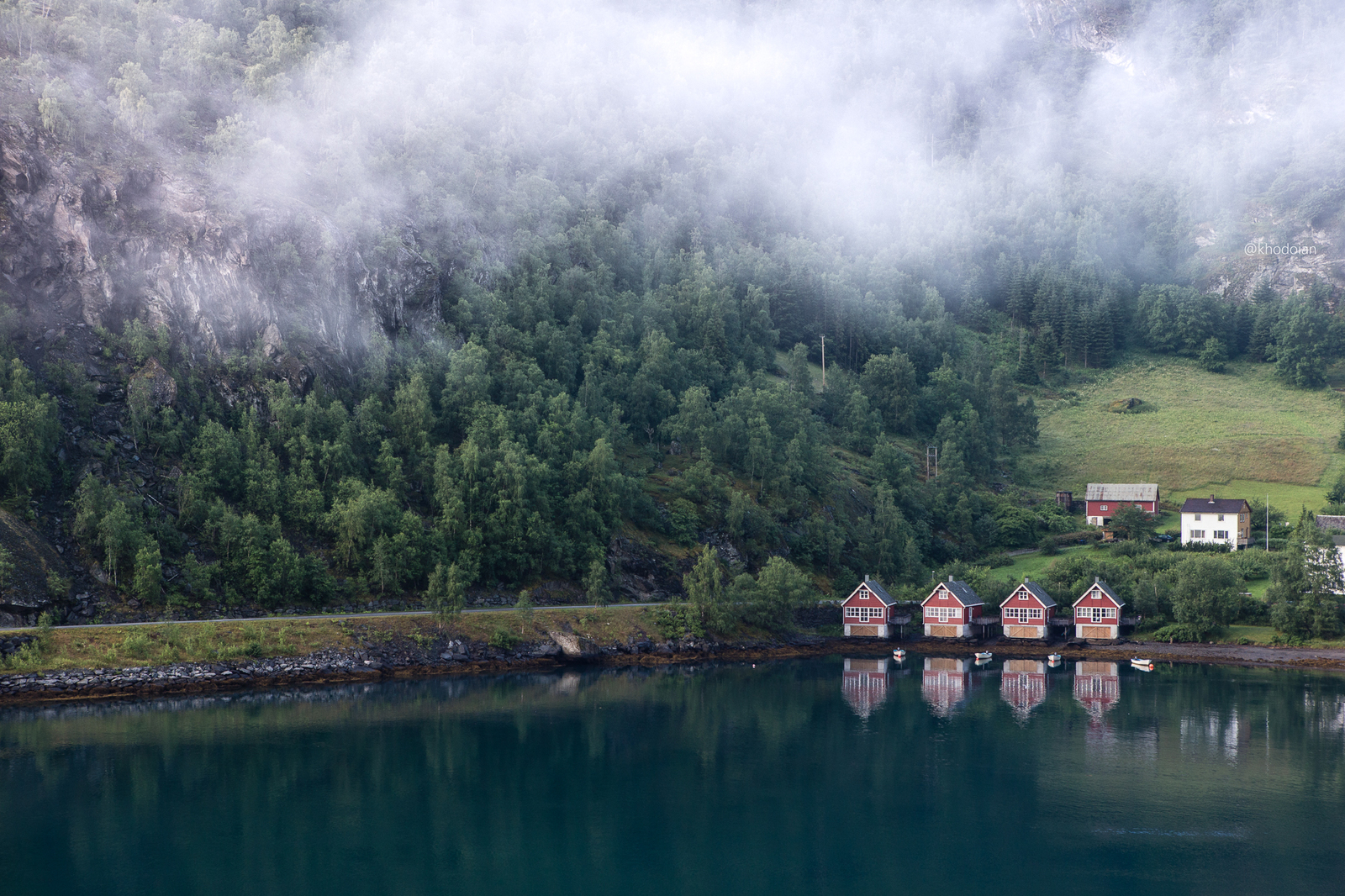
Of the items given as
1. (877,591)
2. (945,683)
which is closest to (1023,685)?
(945,683)

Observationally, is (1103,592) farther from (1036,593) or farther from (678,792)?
(678,792)

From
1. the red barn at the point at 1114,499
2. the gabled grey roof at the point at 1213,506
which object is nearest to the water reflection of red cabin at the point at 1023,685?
the gabled grey roof at the point at 1213,506

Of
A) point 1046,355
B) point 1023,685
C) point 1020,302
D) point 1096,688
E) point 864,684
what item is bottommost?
point 864,684

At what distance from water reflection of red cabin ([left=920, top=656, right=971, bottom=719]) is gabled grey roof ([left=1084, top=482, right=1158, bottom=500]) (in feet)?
132

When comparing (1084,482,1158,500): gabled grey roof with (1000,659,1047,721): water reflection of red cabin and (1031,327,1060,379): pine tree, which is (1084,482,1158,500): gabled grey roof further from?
(1031,327,1060,379): pine tree

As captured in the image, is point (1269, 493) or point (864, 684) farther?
point (1269, 493)

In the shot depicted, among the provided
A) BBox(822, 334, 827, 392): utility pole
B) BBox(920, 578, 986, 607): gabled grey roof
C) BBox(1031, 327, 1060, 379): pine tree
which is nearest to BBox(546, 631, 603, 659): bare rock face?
BBox(920, 578, 986, 607): gabled grey roof

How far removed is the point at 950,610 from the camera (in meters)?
95.2

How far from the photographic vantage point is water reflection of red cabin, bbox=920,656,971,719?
67.9m

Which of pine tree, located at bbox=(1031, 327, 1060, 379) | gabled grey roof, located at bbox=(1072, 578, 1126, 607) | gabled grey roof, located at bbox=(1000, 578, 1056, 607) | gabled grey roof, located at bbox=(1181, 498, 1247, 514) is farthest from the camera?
pine tree, located at bbox=(1031, 327, 1060, 379)

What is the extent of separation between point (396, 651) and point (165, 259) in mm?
43792

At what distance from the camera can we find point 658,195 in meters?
187

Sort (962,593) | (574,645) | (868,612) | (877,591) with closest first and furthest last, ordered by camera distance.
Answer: (574,645) → (962,593) → (877,591) → (868,612)

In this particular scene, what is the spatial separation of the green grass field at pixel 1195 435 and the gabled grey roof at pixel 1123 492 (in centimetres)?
804
